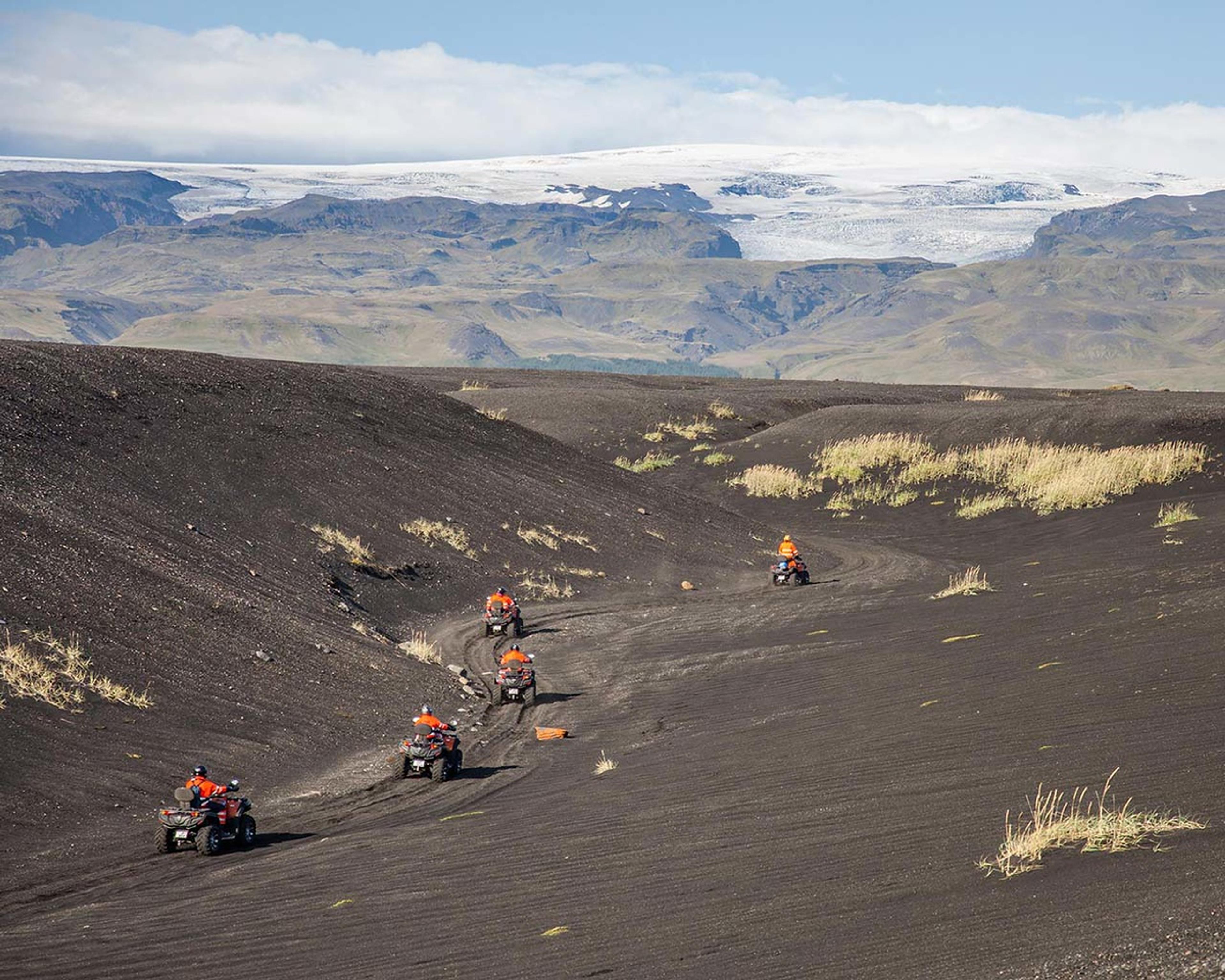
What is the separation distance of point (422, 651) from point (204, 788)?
12462mm

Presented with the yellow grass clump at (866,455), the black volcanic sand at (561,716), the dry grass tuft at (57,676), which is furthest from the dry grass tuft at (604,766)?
the yellow grass clump at (866,455)

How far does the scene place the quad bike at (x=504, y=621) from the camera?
30.9 meters

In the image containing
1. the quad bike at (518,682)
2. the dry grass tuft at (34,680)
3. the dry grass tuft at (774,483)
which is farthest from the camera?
the dry grass tuft at (774,483)

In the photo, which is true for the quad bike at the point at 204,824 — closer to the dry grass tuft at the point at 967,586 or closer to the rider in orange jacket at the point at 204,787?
the rider in orange jacket at the point at 204,787

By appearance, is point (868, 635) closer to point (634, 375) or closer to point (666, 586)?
point (666, 586)

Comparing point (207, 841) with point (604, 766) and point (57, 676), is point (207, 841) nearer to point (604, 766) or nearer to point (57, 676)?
point (604, 766)

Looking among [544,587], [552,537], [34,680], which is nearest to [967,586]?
[544,587]

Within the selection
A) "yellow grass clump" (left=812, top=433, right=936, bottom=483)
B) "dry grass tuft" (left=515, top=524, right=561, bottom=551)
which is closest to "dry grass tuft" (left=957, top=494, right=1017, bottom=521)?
"yellow grass clump" (left=812, top=433, right=936, bottom=483)

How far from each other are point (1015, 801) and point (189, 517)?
2450 cm

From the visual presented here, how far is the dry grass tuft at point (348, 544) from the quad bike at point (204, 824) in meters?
18.5

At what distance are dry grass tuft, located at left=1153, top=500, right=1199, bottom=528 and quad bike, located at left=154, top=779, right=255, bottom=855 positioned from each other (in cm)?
2861

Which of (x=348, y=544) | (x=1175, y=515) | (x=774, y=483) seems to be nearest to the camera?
(x=348, y=544)

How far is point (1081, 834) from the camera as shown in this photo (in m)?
11.1

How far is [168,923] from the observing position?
12.7 metres
